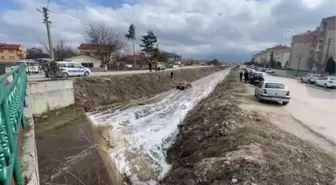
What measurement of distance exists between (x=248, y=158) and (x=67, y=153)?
22.1 feet

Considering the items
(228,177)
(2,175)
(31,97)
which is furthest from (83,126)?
(2,175)

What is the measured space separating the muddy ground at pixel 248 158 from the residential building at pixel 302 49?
7030 cm

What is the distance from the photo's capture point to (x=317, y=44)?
61.4m

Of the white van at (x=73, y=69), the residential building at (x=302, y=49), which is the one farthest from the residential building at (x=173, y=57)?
the white van at (x=73, y=69)

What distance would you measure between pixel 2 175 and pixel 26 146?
295 cm

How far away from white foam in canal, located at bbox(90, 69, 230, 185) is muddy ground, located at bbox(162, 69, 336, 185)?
0.81m

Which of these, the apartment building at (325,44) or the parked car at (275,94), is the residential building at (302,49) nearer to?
the apartment building at (325,44)

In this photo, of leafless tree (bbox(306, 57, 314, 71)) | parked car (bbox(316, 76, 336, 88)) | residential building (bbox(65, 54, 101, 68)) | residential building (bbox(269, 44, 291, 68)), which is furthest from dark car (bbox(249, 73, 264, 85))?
residential building (bbox(269, 44, 291, 68))

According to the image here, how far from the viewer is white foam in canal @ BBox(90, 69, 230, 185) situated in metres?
7.52

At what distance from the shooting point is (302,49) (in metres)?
74.2

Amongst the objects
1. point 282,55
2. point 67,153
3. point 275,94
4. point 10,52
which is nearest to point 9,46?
point 10,52

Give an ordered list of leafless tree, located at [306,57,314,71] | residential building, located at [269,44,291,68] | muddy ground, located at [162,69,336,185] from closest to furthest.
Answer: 1. muddy ground, located at [162,69,336,185]
2. leafless tree, located at [306,57,314,71]
3. residential building, located at [269,44,291,68]

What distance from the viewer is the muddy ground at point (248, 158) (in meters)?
4.78

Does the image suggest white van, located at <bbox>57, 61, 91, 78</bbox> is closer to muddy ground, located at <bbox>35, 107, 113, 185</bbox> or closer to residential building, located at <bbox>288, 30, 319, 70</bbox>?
muddy ground, located at <bbox>35, 107, 113, 185</bbox>
